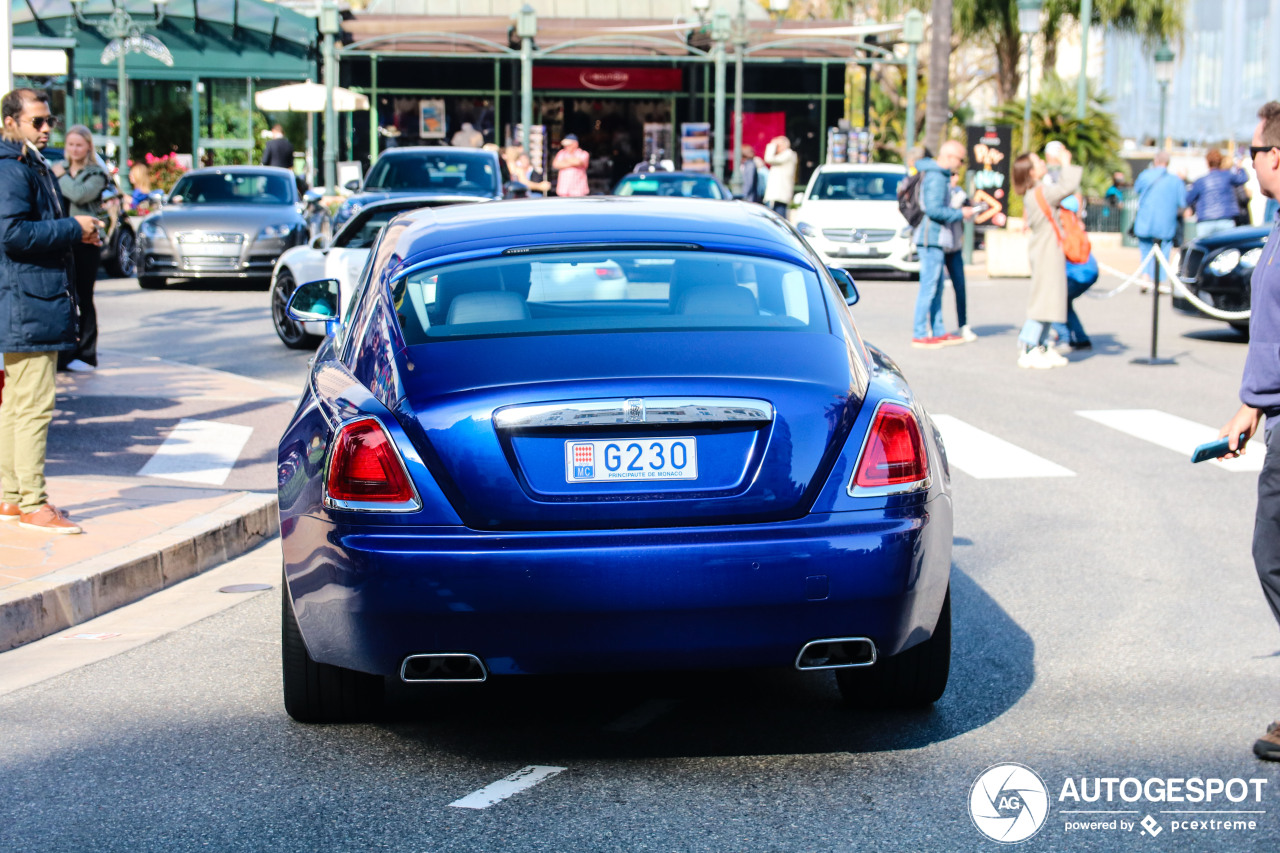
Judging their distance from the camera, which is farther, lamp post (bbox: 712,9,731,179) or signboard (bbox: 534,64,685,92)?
signboard (bbox: 534,64,685,92)

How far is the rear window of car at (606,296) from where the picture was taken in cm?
457

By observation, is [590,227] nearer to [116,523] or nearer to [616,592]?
[616,592]

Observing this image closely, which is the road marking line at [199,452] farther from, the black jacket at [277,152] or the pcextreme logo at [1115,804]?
the black jacket at [277,152]

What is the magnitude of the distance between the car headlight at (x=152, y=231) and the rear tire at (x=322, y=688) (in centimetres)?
1661

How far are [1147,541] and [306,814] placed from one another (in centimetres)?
491

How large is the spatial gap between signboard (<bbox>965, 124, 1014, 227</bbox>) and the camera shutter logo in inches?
988

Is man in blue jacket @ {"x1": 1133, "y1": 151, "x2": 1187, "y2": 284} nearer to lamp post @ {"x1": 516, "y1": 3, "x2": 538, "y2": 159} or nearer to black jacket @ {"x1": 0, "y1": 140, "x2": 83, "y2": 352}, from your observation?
lamp post @ {"x1": 516, "y1": 3, "x2": 538, "y2": 159}

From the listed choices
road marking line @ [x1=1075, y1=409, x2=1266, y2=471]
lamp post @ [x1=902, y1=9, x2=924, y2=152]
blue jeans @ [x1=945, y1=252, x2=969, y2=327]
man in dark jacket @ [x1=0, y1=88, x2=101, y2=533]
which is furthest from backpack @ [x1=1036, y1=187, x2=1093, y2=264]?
lamp post @ [x1=902, y1=9, x2=924, y2=152]

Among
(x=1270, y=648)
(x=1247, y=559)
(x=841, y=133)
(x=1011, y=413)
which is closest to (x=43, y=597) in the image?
(x=1270, y=648)

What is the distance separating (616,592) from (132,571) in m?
3.27

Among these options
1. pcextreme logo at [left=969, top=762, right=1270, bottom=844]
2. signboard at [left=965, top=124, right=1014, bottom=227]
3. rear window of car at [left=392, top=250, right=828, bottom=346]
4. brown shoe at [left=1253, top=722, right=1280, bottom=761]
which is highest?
signboard at [left=965, top=124, right=1014, bottom=227]

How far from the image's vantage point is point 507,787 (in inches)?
170

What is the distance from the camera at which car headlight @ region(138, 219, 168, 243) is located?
20.4 meters

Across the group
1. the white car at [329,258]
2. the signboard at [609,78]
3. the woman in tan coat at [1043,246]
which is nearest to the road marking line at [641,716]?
the white car at [329,258]
